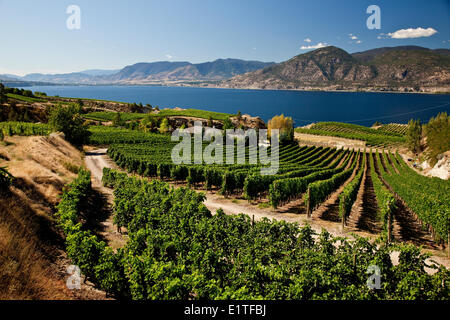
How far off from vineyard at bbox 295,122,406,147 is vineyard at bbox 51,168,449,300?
100841 millimetres

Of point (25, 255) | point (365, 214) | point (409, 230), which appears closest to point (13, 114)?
point (25, 255)

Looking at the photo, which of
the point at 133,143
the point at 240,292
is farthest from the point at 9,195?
the point at 133,143

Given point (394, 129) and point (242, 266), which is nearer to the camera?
point (242, 266)

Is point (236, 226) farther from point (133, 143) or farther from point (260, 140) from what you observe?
point (260, 140)

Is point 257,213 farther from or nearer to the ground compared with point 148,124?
nearer to the ground

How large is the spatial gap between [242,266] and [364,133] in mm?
135222

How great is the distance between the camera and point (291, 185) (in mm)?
24844

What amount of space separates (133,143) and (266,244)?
167 ft

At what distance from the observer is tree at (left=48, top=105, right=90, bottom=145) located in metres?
49.0

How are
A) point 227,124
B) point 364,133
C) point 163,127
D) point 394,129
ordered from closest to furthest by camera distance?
point 163,127 < point 227,124 < point 364,133 < point 394,129

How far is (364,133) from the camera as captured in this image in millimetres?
122875

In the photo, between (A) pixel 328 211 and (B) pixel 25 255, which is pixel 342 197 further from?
(B) pixel 25 255

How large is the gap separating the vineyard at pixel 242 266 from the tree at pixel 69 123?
4285 cm

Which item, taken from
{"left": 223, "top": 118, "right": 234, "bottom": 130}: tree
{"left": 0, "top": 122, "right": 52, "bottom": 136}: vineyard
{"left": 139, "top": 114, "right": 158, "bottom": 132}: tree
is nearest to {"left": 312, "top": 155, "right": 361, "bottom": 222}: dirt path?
{"left": 0, "top": 122, "right": 52, "bottom": 136}: vineyard
